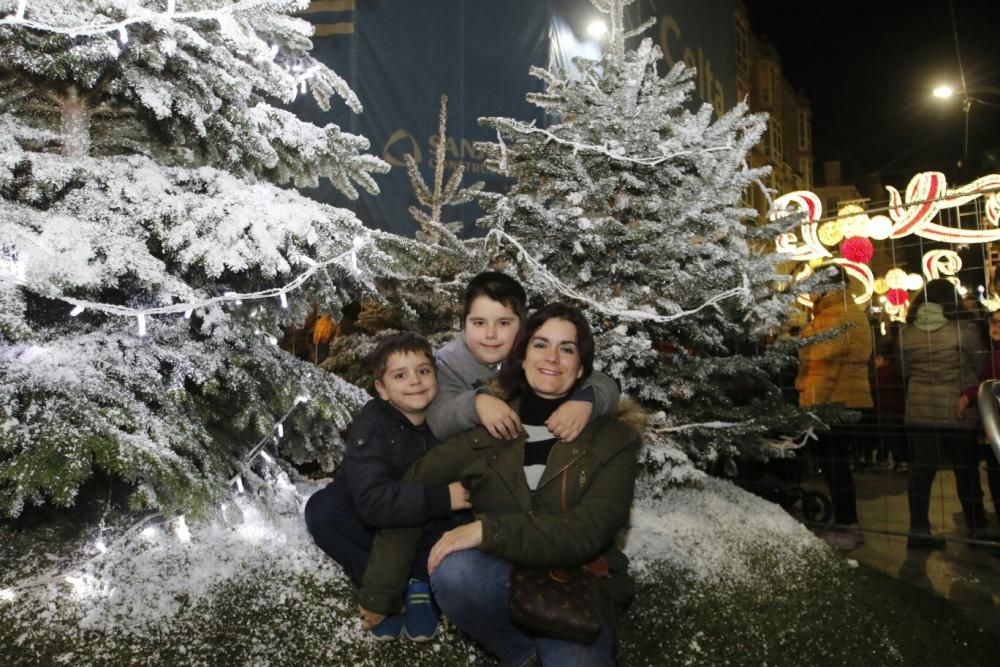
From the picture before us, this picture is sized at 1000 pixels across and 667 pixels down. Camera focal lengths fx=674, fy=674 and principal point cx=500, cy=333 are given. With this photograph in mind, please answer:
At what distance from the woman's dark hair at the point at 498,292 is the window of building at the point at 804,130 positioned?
138 ft

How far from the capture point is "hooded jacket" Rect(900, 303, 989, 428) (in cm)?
504

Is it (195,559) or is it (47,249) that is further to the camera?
(195,559)

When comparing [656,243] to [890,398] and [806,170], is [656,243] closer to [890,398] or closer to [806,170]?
[890,398]

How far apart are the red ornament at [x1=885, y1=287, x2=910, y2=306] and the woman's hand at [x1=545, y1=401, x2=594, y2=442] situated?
520cm

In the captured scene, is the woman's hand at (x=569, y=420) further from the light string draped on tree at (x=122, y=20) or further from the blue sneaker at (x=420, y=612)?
the light string draped on tree at (x=122, y=20)

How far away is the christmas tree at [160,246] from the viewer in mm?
2701

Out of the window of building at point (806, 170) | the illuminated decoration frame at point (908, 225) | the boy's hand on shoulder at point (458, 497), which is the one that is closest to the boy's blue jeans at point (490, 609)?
the boy's hand on shoulder at point (458, 497)

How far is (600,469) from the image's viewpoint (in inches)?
94.7

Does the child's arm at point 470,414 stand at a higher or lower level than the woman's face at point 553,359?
lower

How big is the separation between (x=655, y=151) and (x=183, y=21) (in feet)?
9.40

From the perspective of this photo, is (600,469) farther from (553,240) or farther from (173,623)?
(553,240)

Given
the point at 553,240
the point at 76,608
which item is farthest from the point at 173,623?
the point at 553,240

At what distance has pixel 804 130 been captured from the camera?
132 feet

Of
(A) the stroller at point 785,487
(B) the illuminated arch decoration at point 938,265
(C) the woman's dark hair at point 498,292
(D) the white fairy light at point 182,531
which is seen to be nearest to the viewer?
(C) the woman's dark hair at point 498,292
